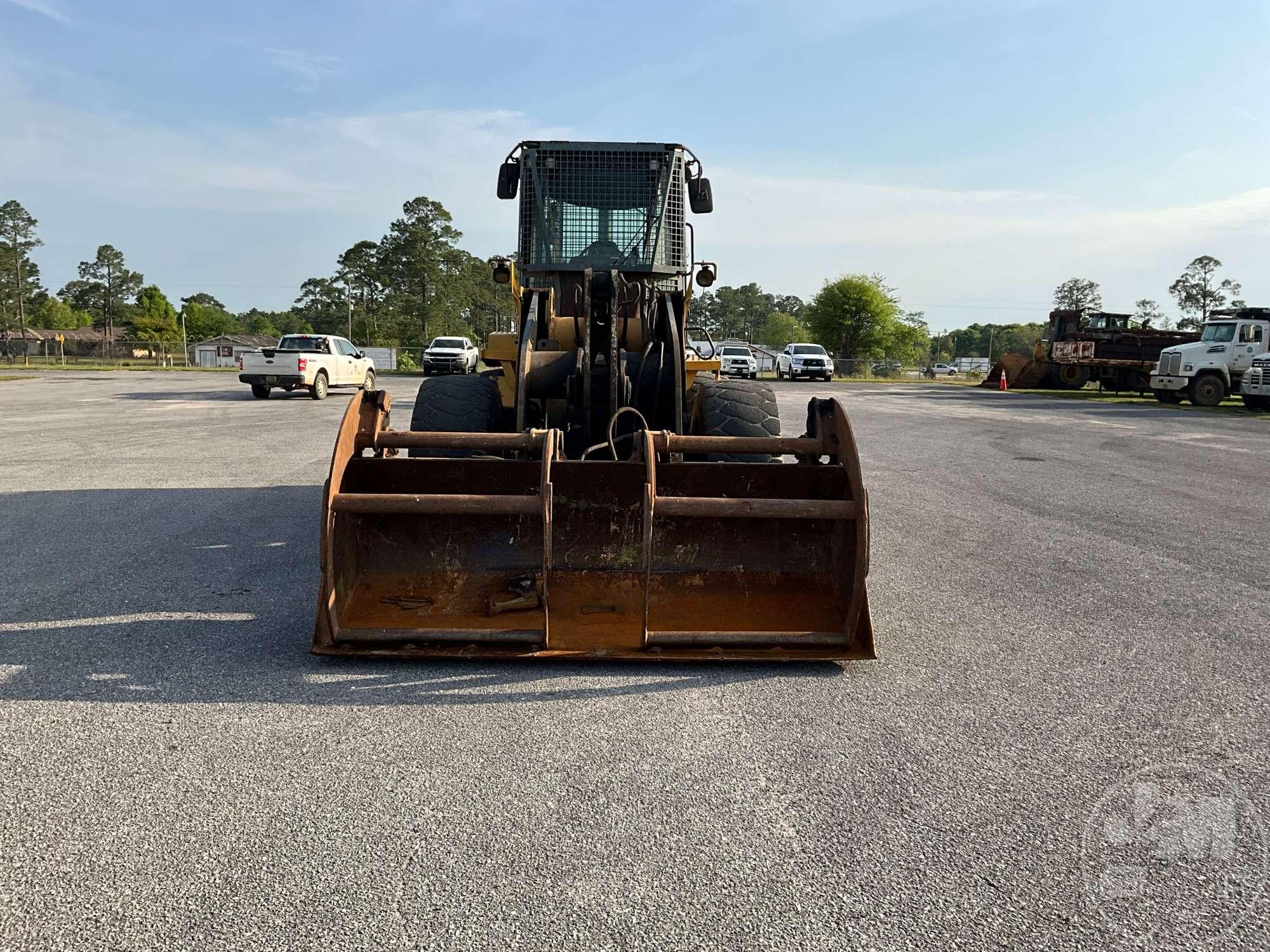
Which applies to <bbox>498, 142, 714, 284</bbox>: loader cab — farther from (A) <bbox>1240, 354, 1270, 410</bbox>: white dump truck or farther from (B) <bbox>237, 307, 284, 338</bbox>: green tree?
(B) <bbox>237, 307, 284, 338</bbox>: green tree

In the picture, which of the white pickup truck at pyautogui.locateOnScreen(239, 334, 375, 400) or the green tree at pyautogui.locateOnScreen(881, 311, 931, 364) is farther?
the green tree at pyautogui.locateOnScreen(881, 311, 931, 364)

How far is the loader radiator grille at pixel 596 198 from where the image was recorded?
756cm

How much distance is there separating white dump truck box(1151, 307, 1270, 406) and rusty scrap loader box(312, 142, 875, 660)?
27822 mm

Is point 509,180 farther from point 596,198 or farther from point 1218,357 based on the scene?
point 1218,357

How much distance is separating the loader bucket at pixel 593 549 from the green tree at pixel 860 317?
68.7 meters

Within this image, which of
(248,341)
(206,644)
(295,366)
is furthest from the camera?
(248,341)

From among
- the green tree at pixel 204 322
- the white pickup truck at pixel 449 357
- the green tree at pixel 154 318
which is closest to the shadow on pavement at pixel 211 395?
the white pickup truck at pixel 449 357

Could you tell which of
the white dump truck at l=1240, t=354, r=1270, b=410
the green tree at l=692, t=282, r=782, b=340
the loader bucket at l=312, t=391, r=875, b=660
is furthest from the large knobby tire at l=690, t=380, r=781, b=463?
the green tree at l=692, t=282, r=782, b=340

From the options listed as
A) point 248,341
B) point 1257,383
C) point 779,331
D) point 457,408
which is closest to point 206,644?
point 457,408

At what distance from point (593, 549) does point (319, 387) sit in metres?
21.1

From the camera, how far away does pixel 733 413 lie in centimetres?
642

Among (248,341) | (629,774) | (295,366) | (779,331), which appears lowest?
(629,774)

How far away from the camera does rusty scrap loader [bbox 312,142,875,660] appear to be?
170 inches

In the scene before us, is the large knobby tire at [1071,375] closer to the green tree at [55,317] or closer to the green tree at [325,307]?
the green tree at [325,307]
